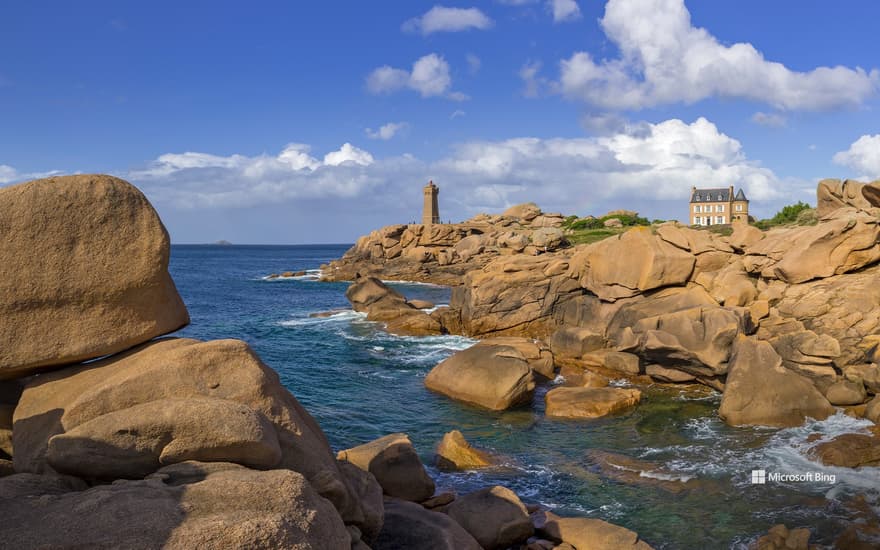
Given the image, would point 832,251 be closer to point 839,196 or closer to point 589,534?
point 839,196

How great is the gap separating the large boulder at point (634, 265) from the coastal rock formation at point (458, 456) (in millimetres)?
15926

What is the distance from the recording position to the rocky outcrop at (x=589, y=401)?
2455 centimetres

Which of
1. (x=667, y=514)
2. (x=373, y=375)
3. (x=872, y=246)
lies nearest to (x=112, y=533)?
(x=667, y=514)

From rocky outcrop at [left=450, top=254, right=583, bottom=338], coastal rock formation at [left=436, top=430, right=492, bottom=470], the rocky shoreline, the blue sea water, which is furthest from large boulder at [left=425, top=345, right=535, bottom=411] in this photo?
rocky outcrop at [left=450, top=254, right=583, bottom=338]

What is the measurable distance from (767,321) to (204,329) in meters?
39.8

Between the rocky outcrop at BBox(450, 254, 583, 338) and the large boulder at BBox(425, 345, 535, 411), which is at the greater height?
the rocky outcrop at BBox(450, 254, 583, 338)

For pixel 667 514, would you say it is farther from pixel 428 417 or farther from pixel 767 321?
pixel 767 321

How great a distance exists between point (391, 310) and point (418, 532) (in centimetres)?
3920

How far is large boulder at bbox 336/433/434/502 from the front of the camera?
14633 mm

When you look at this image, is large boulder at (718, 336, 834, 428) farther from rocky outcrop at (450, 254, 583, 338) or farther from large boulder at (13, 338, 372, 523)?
large boulder at (13, 338, 372, 523)

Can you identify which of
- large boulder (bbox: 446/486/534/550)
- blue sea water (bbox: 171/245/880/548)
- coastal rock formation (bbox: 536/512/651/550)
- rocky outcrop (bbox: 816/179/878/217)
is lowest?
blue sea water (bbox: 171/245/880/548)

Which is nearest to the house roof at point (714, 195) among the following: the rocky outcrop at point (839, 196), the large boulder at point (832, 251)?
the rocky outcrop at point (839, 196)

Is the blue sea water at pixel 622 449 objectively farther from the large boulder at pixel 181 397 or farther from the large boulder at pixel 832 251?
the large boulder at pixel 181 397

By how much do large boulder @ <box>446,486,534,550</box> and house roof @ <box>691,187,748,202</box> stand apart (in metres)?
103
